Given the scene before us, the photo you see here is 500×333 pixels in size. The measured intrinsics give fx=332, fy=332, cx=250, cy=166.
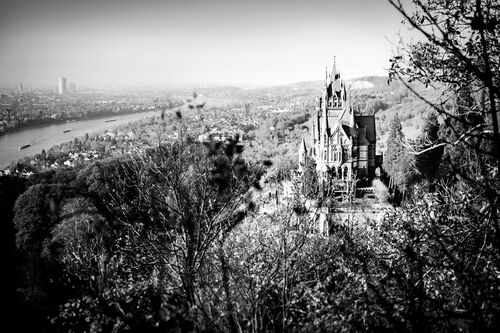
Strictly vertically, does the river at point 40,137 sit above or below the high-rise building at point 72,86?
below

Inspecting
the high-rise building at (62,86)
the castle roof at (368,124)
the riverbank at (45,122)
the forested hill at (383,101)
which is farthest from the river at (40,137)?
the forested hill at (383,101)

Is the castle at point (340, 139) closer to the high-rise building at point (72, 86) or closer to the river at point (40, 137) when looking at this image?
the river at point (40, 137)

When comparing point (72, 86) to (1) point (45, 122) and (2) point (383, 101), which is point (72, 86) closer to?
(1) point (45, 122)

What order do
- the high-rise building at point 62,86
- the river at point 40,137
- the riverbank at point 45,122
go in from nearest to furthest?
the riverbank at point 45,122, the river at point 40,137, the high-rise building at point 62,86

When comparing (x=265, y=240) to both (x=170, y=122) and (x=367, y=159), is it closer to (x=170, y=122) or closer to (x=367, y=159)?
(x=170, y=122)

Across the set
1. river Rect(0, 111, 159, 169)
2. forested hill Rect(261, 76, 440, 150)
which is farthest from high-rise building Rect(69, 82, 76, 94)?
forested hill Rect(261, 76, 440, 150)

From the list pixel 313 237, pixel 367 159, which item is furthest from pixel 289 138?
pixel 313 237

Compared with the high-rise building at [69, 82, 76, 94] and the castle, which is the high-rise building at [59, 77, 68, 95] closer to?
the high-rise building at [69, 82, 76, 94]
